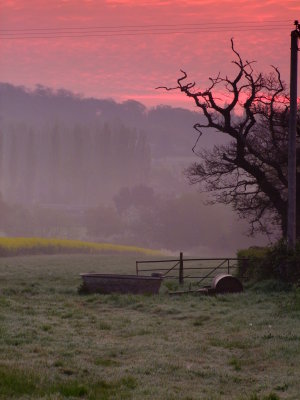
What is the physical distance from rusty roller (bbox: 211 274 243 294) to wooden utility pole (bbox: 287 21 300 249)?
2.98m

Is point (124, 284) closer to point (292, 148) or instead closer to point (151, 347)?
point (292, 148)

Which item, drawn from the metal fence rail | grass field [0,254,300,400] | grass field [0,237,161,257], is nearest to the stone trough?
grass field [0,254,300,400]

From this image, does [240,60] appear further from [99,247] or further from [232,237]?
[232,237]

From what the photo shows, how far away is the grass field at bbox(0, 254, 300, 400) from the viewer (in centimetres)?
1302

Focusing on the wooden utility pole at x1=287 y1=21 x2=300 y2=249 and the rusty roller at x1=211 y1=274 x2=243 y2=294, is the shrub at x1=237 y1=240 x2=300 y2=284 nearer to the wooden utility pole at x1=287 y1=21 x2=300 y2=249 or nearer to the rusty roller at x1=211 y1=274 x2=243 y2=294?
the wooden utility pole at x1=287 y1=21 x2=300 y2=249

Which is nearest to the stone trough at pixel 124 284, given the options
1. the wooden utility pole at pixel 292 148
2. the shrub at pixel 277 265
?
the shrub at pixel 277 265

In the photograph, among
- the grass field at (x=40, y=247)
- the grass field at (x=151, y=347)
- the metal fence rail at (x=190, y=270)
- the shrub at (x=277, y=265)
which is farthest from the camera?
the grass field at (x=40, y=247)

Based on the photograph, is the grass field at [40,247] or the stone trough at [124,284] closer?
the stone trough at [124,284]

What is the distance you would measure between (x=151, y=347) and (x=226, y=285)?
42.2ft

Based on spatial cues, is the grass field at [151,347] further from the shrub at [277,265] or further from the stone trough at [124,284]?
the shrub at [277,265]

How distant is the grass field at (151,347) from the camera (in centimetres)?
1302

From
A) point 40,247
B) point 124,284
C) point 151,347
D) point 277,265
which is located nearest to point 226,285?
point 277,265

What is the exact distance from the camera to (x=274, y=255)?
31500mm

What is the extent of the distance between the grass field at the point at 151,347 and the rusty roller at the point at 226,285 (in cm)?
93
